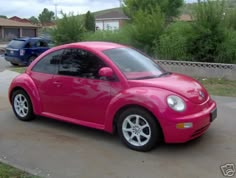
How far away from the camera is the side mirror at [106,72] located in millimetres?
5355

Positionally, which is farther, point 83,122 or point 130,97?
point 83,122

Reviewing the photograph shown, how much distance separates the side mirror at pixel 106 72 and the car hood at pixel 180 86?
1.03ft

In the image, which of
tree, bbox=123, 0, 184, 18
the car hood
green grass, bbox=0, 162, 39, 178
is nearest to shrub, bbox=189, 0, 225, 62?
tree, bbox=123, 0, 184, 18

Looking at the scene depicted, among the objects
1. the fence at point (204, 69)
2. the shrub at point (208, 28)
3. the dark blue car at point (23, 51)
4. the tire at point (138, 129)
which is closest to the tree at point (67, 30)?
the dark blue car at point (23, 51)

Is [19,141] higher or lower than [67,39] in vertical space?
lower

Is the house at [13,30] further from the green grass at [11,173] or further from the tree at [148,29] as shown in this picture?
the green grass at [11,173]

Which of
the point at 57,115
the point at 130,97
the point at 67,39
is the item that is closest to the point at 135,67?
the point at 130,97

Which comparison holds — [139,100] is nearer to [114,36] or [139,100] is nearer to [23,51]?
[114,36]

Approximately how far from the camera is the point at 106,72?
536 cm

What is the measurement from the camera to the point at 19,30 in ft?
162

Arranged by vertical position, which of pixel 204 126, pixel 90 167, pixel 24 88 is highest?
pixel 24 88

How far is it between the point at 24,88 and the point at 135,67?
219 centimetres

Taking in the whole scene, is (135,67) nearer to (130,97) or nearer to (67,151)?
(130,97)

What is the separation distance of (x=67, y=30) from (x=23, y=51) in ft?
9.33
